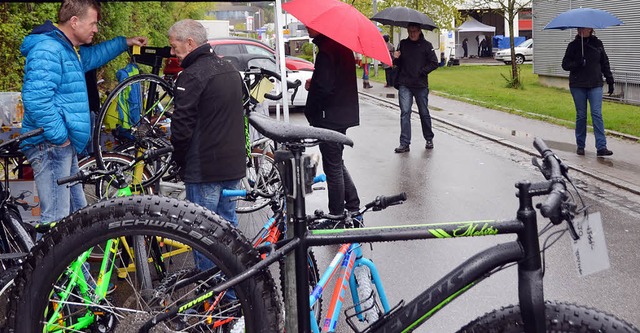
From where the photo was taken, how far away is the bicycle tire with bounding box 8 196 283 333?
2.73 meters

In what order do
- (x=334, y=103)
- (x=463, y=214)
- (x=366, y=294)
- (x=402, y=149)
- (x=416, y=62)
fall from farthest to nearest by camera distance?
(x=402, y=149), (x=416, y=62), (x=463, y=214), (x=334, y=103), (x=366, y=294)

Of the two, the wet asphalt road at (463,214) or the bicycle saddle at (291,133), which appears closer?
the bicycle saddle at (291,133)

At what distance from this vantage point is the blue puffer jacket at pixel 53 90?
5.09 meters

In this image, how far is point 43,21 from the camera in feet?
34.6

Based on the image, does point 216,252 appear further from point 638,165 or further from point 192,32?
Answer: point 638,165

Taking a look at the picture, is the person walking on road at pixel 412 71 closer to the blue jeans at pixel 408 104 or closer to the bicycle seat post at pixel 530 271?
the blue jeans at pixel 408 104

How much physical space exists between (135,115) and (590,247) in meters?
5.34

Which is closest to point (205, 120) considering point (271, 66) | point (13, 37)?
point (13, 37)

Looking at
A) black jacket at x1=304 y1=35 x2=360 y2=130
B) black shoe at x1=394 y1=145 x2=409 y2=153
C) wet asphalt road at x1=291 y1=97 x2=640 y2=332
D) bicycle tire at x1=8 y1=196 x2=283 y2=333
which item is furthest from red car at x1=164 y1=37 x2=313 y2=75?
bicycle tire at x1=8 y1=196 x2=283 y2=333

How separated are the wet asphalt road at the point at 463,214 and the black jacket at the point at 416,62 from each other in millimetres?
1153

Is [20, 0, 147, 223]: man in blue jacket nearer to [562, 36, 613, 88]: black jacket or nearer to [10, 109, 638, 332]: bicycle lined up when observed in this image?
[10, 109, 638, 332]: bicycle lined up

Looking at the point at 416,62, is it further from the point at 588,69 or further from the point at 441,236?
the point at 441,236

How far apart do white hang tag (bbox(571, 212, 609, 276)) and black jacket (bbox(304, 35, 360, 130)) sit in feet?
15.9

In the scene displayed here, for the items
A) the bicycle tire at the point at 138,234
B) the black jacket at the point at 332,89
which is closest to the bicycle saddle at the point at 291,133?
the bicycle tire at the point at 138,234
